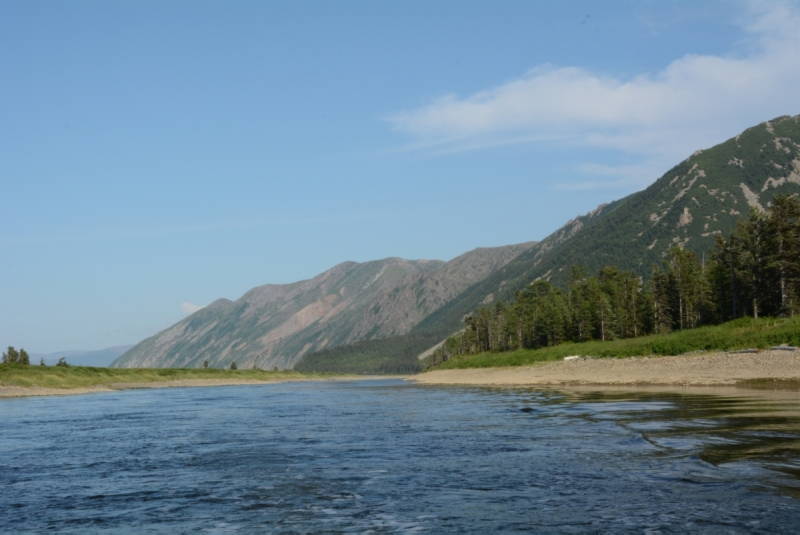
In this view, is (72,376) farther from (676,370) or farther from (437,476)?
(437,476)

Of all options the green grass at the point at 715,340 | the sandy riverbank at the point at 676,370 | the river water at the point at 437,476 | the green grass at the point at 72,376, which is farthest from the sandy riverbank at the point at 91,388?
the green grass at the point at 715,340

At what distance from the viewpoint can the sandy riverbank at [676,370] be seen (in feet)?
187

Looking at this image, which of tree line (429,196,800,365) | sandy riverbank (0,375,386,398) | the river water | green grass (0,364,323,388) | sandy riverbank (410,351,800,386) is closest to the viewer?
the river water

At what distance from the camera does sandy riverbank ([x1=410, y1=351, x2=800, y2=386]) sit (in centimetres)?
5706

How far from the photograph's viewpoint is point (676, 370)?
69.1 meters

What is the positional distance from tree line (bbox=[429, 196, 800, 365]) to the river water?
63.7m

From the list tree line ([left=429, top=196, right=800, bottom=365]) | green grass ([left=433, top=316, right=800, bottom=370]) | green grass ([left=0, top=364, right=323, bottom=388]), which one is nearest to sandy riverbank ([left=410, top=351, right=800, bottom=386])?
green grass ([left=433, top=316, right=800, bottom=370])

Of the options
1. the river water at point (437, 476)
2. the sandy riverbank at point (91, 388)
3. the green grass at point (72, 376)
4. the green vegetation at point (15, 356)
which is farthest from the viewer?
the green vegetation at point (15, 356)

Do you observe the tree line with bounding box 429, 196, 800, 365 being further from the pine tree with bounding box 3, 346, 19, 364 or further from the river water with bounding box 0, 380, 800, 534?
the pine tree with bounding box 3, 346, 19, 364

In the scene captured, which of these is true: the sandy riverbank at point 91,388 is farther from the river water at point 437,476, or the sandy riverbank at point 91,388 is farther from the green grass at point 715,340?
the green grass at point 715,340

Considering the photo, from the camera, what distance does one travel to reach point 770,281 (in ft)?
323

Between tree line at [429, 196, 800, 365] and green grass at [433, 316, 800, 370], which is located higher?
tree line at [429, 196, 800, 365]

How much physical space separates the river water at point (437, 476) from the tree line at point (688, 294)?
209 ft

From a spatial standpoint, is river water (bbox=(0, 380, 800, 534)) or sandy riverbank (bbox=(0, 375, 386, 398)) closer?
river water (bbox=(0, 380, 800, 534))
